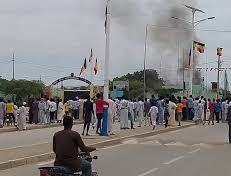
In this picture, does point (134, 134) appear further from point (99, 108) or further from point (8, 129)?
Result: point (8, 129)

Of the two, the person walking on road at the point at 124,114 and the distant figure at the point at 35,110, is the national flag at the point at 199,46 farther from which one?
the person walking on road at the point at 124,114

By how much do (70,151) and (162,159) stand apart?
8002 millimetres

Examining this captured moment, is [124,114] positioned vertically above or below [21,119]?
above

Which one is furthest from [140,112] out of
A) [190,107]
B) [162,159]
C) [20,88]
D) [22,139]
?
[20,88]

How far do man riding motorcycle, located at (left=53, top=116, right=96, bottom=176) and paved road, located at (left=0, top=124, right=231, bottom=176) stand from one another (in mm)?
4181

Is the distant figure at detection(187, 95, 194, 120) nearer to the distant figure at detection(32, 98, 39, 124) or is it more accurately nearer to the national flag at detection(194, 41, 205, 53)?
the national flag at detection(194, 41, 205, 53)

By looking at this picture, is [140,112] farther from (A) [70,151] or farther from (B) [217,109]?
(A) [70,151]

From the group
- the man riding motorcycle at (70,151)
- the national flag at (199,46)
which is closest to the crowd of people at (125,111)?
the national flag at (199,46)

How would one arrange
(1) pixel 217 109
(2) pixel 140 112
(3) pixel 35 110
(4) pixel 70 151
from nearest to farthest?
(4) pixel 70 151 < (2) pixel 140 112 < (3) pixel 35 110 < (1) pixel 217 109

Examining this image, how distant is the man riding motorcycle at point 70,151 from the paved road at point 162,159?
4181 millimetres

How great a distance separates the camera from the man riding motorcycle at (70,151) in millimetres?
8320

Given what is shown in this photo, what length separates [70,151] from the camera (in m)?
8.41

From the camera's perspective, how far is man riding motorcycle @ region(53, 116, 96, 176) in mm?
8320

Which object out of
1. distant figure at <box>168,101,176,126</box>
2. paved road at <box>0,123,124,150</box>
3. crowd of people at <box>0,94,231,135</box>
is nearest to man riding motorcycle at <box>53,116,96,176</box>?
paved road at <box>0,123,124,150</box>
